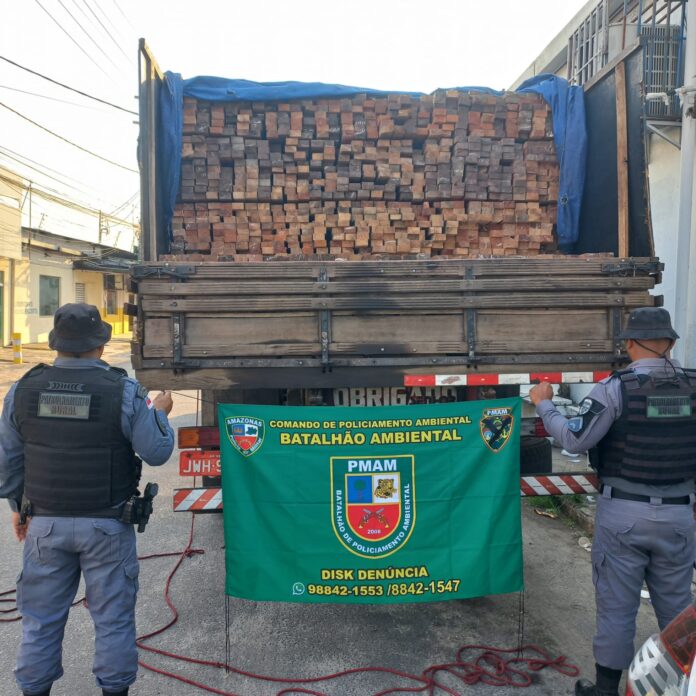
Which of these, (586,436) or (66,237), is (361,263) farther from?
(66,237)

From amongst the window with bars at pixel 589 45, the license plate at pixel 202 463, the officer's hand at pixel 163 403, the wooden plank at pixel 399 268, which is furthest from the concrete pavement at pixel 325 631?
the window with bars at pixel 589 45

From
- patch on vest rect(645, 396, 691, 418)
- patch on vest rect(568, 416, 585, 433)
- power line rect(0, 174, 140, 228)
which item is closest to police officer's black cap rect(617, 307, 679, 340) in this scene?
patch on vest rect(645, 396, 691, 418)

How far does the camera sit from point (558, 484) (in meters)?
3.60

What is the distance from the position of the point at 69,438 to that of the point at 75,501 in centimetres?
30

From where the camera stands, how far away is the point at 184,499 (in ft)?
11.6

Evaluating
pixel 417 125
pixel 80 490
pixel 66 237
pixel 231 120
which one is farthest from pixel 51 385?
pixel 66 237

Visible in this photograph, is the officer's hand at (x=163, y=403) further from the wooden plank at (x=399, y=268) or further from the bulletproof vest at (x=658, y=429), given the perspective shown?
the bulletproof vest at (x=658, y=429)

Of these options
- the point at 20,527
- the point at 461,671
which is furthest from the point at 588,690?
the point at 20,527

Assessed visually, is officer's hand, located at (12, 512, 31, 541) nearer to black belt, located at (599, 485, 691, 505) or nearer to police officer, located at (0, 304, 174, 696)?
police officer, located at (0, 304, 174, 696)

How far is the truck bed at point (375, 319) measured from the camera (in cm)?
348

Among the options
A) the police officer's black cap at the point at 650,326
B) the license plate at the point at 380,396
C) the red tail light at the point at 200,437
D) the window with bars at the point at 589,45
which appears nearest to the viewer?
the police officer's black cap at the point at 650,326

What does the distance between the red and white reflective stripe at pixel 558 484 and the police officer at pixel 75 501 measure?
2313 millimetres

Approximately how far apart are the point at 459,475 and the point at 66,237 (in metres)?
27.1

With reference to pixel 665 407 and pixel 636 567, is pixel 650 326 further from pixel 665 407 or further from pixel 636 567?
pixel 636 567
